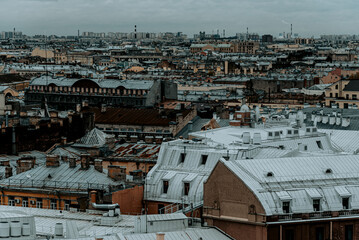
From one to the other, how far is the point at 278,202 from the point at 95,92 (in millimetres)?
71793

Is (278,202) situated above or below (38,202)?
above

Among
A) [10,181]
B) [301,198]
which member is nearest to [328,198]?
[301,198]

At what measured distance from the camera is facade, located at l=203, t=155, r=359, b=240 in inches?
1430

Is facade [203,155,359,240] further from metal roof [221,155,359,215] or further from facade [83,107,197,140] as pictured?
facade [83,107,197,140]

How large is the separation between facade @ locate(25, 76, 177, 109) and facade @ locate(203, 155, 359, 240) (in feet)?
212

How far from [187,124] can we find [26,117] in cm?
1424

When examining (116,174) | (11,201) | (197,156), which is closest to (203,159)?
(197,156)

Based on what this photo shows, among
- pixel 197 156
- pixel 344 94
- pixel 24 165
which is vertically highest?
pixel 197 156

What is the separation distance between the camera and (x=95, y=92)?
4213 inches

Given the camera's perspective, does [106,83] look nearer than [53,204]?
No

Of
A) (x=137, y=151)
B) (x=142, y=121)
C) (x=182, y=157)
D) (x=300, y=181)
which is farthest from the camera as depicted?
(x=142, y=121)

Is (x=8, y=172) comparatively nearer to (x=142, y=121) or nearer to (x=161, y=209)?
(x=161, y=209)

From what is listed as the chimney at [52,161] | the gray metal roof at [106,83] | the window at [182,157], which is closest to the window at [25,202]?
the chimney at [52,161]

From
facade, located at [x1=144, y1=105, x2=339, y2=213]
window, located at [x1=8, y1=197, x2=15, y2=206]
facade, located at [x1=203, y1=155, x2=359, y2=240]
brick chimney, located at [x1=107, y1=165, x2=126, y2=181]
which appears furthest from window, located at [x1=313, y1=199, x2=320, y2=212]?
window, located at [x1=8, y1=197, x2=15, y2=206]
